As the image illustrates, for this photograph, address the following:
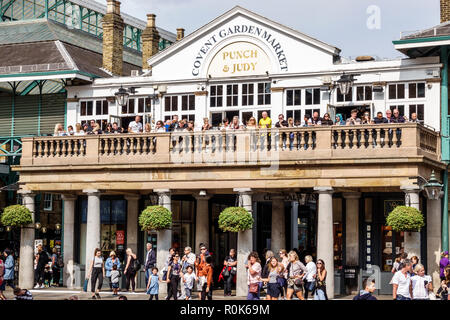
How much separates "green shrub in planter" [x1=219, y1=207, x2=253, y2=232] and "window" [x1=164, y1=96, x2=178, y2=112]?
7.11 m

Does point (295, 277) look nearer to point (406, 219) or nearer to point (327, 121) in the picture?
point (406, 219)

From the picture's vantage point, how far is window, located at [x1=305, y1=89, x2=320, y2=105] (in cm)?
3194

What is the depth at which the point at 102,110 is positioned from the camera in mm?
35625

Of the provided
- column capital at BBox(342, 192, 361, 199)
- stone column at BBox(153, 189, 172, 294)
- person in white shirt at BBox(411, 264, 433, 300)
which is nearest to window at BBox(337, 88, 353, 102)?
column capital at BBox(342, 192, 361, 199)

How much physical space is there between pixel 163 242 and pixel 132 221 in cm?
475

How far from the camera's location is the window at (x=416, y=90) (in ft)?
99.4

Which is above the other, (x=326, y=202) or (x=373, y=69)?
(x=373, y=69)

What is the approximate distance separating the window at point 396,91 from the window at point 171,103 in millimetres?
8296

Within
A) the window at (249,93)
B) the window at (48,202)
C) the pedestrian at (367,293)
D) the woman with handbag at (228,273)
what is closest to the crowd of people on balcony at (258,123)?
the window at (249,93)

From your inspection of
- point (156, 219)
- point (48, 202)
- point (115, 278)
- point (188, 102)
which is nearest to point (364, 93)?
point (188, 102)

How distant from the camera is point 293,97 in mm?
32281
